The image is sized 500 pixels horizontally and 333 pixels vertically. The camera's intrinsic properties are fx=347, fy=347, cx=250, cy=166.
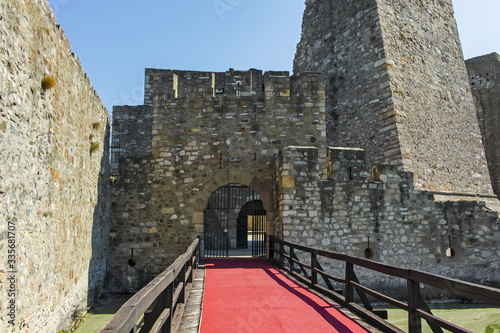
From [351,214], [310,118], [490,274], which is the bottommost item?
[490,274]

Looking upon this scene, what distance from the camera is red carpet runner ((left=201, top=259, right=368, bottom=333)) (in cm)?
365

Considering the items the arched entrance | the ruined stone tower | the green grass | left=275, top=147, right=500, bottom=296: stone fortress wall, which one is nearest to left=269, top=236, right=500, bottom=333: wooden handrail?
the green grass

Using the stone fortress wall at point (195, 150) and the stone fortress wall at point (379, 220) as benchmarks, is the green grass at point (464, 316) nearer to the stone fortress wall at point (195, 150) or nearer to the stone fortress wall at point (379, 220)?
the stone fortress wall at point (379, 220)

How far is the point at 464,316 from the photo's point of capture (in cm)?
736

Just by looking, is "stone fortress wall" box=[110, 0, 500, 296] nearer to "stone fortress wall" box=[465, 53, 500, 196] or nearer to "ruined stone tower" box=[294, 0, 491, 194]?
"ruined stone tower" box=[294, 0, 491, 194]

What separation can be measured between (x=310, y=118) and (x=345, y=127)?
265 cm

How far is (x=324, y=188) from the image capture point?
8023 millimetres

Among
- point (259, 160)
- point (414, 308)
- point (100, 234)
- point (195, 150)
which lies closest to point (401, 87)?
point (259, 160)

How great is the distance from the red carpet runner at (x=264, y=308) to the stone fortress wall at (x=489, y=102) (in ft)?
47.4

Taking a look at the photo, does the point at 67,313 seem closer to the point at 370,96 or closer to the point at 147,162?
the point at 147,162

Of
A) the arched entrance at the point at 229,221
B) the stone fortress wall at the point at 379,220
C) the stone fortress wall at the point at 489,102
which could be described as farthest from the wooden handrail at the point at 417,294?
the stone fortress wall at the point at 489,102

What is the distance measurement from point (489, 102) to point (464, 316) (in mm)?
12817

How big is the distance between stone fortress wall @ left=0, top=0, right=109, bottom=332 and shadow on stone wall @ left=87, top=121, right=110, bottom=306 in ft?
0.36

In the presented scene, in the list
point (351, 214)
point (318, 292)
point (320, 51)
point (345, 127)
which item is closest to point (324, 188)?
point (351, 214)
